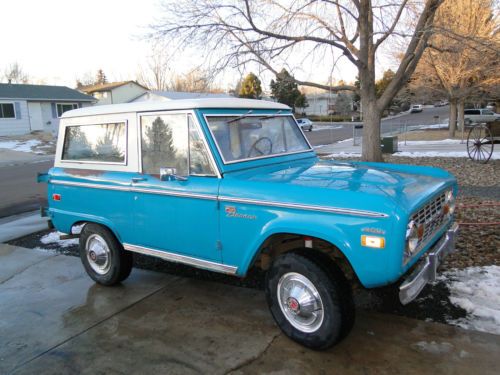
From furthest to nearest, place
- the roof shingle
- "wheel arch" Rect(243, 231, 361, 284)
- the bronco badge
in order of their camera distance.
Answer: the roof shingle < the bronco badge < "wheel arch" Rect(243, 231, 361, 284)

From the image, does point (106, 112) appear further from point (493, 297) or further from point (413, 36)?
point (413, 36)

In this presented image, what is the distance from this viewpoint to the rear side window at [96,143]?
4254mm

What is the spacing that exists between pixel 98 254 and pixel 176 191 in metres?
1.49

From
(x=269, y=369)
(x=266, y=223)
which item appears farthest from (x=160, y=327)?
(x=266, y=223)

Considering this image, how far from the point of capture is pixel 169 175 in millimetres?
3666

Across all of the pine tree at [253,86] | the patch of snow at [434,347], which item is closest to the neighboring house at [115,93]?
the pine tree at [253,86]

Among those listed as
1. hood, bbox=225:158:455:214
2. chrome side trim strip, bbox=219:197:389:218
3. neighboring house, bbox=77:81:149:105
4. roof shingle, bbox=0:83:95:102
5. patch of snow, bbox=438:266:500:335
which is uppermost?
neighboring house, bbox=77:81:149:105

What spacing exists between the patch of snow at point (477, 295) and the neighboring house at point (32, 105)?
29.9 metres

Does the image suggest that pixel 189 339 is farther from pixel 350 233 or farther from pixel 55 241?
pixel 55 241

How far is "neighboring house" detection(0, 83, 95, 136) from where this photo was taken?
30.9 m

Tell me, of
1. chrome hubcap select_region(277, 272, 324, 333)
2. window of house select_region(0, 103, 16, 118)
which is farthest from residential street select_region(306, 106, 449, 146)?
window of house select_region(0, 103, 16, 118)

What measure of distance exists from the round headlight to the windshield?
1.58 metres

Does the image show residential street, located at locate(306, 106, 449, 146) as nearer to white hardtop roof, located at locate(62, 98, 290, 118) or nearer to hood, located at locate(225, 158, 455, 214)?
white hardtop roof, located at locate(62, 98, 290, 118)

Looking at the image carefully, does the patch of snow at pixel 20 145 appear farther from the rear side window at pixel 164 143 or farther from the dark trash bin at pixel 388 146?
the rear side window at pixel 164 143
